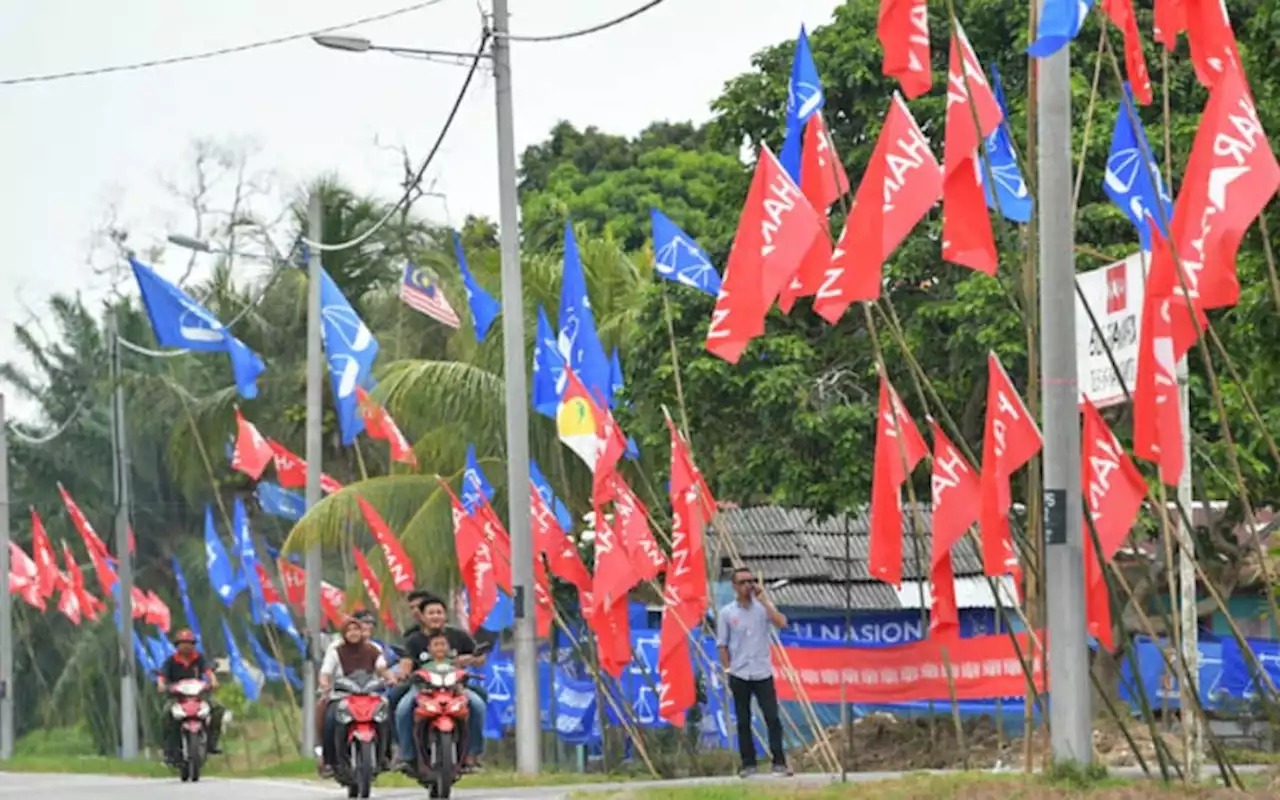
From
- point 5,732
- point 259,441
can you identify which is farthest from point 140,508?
point 259,441

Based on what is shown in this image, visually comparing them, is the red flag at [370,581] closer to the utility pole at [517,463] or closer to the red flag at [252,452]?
the red flag at [252,452]

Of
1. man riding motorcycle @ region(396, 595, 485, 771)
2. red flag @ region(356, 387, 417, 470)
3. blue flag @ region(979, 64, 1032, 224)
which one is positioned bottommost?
man riding motorcycle @ region(396, 595, 485, 771)

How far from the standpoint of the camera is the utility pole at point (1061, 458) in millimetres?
14102

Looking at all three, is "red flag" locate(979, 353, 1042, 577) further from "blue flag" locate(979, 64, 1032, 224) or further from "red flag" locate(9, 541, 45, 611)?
"red flag" locate(9, 541, 45, 611)

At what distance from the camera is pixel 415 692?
18.6m

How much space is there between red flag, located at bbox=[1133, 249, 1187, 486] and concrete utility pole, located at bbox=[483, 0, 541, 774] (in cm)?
1037

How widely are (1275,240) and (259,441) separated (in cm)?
2091

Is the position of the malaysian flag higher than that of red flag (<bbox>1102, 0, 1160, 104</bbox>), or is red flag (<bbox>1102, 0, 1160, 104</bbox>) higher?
the malaysian flag

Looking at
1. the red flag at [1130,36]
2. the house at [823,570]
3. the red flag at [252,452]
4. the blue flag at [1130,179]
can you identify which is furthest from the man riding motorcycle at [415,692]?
the red flag at [252,452]

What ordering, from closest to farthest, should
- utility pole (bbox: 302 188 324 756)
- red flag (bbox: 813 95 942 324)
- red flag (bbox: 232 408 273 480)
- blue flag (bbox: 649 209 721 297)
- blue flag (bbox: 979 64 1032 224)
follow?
red flag (bbox: 813 95 942 324), blue flag (bbox: 979 64 1032 224), blue flag (bbox: 649 209 721 297), utility pole (bbox: 302 188 324 756), red flag (bbox: 232 408 273 480)

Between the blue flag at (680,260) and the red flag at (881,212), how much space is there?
773 cm

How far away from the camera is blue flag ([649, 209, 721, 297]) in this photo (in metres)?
23.7

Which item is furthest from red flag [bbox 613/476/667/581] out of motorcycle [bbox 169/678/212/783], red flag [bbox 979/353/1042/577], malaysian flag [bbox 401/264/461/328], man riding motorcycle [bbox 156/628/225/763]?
red flag [bbox 979/353/1042/577]

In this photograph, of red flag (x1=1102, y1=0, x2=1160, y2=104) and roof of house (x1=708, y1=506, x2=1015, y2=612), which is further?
roof of house (x1=708, y1=506, x2=1015, y2=612)
